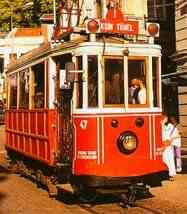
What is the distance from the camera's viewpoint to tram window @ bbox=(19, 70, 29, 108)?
1354 centimetres

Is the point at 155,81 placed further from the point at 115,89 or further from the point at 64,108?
the point at 64,108

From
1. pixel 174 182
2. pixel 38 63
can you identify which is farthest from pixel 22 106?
pixel 174 182

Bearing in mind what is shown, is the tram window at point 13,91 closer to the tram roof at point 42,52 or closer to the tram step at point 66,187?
the tram roof at point 42,52

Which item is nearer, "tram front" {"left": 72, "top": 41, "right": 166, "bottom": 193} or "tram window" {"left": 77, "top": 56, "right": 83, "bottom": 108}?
"tram front" {"left": 72, "top": 41, "right": 166, "bottom": 193}

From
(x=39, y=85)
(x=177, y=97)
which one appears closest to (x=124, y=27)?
(x=39, y=85)

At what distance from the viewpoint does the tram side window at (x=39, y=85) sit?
12211mm

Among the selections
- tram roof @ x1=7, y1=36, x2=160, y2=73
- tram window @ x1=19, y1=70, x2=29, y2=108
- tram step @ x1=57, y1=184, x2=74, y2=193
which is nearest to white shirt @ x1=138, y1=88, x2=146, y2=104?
tram roof @ x1=7, y1=36, x2=160, y2=73

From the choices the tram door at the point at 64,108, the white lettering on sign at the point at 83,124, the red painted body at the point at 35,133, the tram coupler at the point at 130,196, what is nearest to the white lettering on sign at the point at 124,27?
the tram door at the point at 64,108

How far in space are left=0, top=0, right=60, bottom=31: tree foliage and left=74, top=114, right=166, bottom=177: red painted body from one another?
34953mm

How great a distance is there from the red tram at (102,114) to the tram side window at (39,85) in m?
0.50

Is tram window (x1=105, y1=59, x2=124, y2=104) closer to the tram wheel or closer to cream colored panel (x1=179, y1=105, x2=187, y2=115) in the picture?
the tram wheel

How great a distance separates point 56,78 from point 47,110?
68cm

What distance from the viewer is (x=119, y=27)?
10672 millimetres

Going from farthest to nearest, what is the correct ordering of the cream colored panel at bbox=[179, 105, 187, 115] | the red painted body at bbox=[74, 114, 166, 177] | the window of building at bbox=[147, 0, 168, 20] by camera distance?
the window of building at bbox=[147, 0, 168, 20], the cream colored panel at bbox=[179, 105, 187, 115], the red painted body at bbox=[74, 114, 166, 177]
